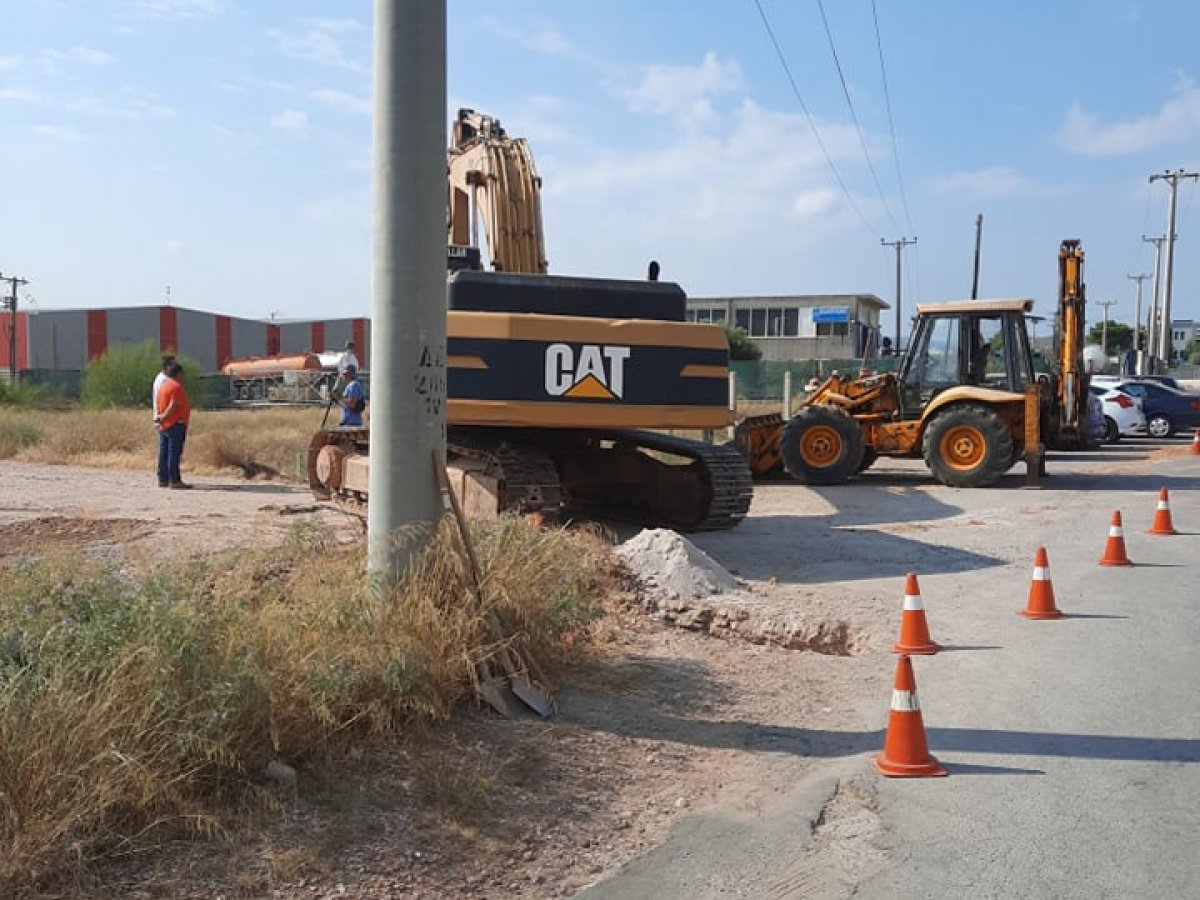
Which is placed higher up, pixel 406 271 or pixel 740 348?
pixel 740 348

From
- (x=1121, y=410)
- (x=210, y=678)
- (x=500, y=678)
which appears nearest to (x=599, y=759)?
(x=500, y=678)

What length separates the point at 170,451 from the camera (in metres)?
16.3

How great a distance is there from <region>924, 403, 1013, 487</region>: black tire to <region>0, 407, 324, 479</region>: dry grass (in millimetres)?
9788

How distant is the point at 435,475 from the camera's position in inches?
248

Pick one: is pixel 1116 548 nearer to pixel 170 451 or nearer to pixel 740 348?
pixel 170 451

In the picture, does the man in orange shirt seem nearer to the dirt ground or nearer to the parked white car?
the dirt ground

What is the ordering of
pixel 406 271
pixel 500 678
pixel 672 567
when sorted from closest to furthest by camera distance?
1. pixel 500 678
2. pixel 406 271
3. pixel 672 567

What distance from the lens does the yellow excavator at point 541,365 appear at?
1061cm

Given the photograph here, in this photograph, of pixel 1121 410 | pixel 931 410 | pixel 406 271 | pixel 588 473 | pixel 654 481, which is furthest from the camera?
pixel 1121 410

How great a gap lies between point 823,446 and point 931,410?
68.3 inches

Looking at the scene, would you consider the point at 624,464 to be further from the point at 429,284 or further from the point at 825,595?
the point at 429,284

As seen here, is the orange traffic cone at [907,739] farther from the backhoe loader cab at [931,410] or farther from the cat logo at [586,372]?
the backhoe loader cab at [931,410]

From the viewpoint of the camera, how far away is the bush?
155 feet

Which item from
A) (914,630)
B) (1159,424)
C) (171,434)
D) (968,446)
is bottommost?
(914,630)
